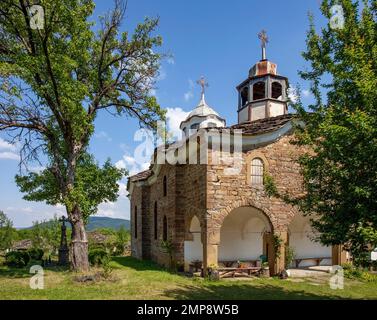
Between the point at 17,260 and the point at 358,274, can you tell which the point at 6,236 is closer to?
the point at 17,260

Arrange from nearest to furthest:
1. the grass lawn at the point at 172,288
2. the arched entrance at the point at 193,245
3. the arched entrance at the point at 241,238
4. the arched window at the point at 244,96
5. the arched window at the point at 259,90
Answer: the grass lawn at the point at 172,288, the arched entrance at the point at 193,245, the arched entrance at the point at 241,238, the arched window at the point at 259,90, the arched window at the point at 244,96

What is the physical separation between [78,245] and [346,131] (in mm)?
10908

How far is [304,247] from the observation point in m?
18.3

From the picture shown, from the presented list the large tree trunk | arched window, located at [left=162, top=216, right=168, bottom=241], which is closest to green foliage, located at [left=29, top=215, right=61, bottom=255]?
arched window, located at [left=162, top=216, right=168, bottom=241]

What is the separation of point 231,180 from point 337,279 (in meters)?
5.89

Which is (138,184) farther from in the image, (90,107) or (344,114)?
(344,114)

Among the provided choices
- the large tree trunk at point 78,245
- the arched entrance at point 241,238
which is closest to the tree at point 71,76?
the large tree trunk at point 78,245

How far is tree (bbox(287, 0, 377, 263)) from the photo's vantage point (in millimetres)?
6215

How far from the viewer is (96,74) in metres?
13.4

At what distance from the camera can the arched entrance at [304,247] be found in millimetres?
17812

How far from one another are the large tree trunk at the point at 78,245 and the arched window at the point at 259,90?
42.4 feet

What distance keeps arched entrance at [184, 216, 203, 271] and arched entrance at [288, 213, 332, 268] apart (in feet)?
18.0

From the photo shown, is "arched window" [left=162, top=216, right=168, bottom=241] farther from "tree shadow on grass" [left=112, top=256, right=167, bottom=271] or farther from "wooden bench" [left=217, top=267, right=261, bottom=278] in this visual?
"wooden bench" [left=217, top=267, right=261, bottom=278]

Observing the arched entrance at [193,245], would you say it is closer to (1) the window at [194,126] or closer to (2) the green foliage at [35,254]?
(2) the green foliage at [35,254]
